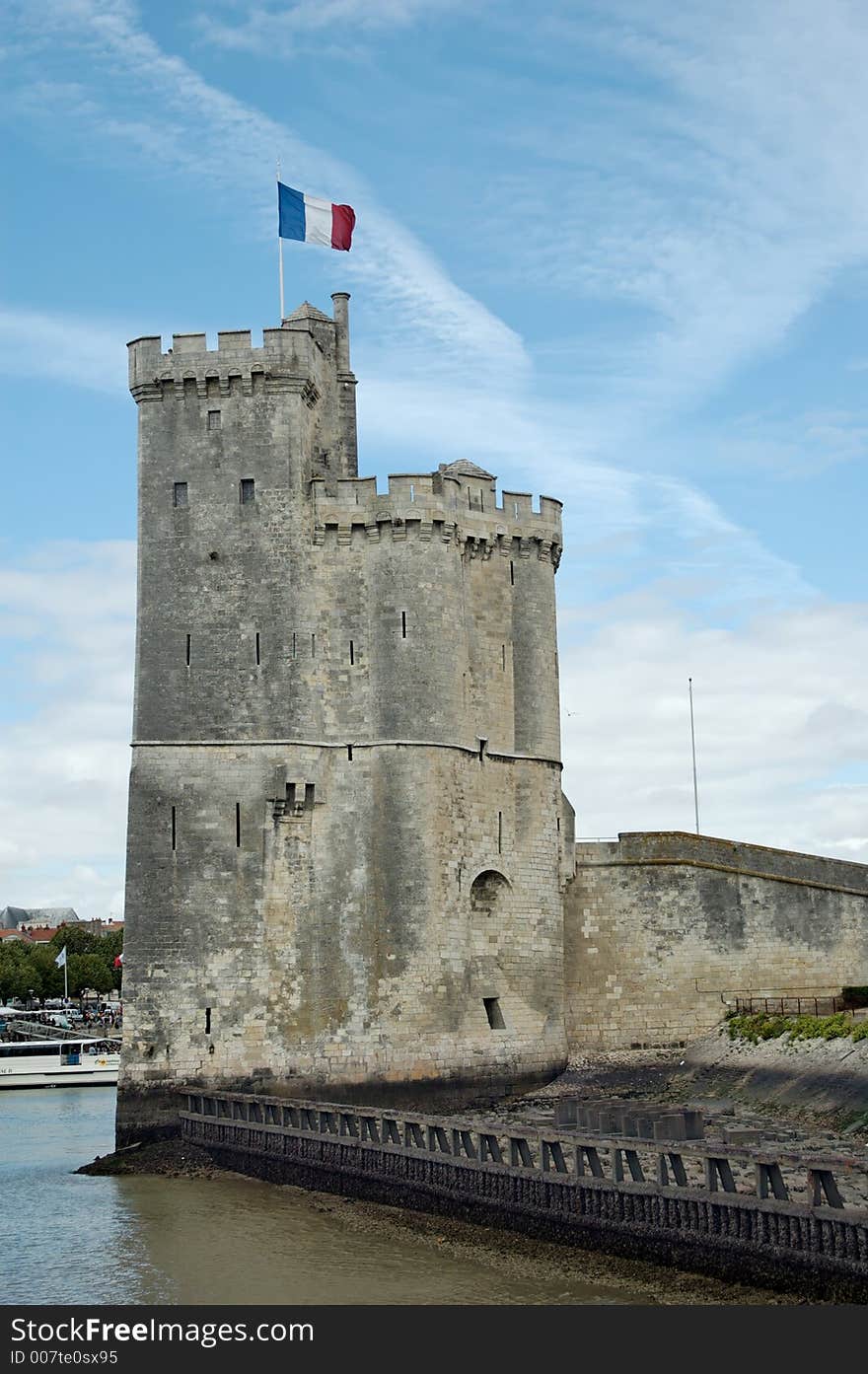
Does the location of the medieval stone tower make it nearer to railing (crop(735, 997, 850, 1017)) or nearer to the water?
railing (crop(735, 997, 850, 1017))

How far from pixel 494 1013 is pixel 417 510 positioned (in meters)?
10.7

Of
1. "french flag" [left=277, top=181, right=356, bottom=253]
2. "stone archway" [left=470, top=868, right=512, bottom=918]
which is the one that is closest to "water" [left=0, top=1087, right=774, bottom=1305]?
"stone archway" [left=470, top=868, right=512, bottom=918]

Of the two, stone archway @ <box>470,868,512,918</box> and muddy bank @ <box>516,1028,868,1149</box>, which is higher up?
stone archway @ <box>470,868,512,918</box>

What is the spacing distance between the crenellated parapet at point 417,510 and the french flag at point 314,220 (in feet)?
19.0

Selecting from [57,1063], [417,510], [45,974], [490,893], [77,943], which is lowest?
[57,1063]

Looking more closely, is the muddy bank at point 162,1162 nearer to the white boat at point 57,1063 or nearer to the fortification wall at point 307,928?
the fortification wall at point 307,928

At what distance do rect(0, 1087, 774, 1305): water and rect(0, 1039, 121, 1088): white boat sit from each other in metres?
27.1

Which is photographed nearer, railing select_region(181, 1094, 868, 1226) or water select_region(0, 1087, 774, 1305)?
railing select_region(181, 1094, 868, 1226)

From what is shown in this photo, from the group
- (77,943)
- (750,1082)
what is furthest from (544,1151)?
A: (77,943)

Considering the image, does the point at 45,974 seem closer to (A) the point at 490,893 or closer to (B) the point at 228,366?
(A) the point at 490,893

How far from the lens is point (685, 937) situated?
129 ft

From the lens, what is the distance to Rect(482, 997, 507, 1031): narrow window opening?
3638cm

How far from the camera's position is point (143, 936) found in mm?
34094
